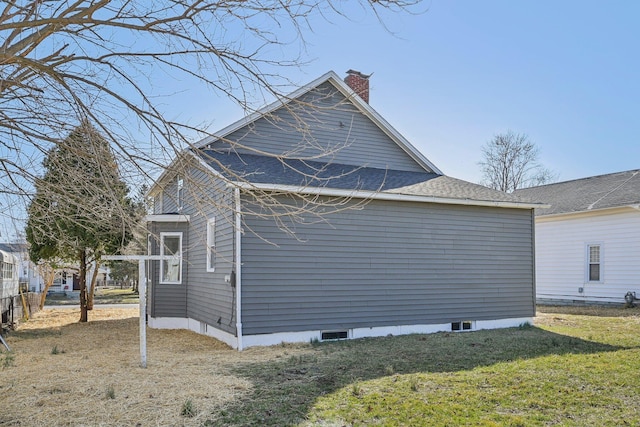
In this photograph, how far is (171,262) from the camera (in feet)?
47.9

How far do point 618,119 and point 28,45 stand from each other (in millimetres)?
23989

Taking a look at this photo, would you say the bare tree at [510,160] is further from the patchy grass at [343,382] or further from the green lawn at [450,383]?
the green lawn at [450,383]

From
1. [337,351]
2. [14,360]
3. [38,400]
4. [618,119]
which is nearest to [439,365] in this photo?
[337,351]

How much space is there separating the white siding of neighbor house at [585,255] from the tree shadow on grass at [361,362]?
7.41m

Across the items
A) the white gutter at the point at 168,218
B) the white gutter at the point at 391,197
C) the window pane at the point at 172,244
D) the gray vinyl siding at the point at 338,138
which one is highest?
the gray vinyl siding at the point at 338,138

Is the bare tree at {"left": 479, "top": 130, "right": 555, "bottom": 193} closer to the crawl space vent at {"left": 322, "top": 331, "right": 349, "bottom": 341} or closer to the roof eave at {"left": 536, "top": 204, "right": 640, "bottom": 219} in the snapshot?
the roof eave at {"left": 536, "top": 204, "right": 640, "bottom": 219}

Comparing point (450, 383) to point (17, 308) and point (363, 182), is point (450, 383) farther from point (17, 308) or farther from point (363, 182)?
point (17, 308)

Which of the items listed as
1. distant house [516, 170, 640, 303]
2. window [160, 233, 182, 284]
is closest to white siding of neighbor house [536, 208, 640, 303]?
distant house [516, 170, 640, 303]

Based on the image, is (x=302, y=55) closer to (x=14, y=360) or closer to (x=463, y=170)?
(x=14, y=360)

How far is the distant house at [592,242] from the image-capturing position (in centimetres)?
1677

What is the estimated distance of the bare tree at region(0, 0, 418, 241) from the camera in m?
4.55

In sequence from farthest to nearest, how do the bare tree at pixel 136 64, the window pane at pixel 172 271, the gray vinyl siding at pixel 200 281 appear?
the window pane at pixel 172 271, the gray vinyl siding at pixel 200 281, the bare tree at pixel 136 64

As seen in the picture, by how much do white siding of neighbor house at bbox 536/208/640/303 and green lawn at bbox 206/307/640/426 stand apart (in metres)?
7.66

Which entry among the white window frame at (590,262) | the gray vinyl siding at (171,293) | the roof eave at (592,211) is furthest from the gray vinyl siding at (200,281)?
the white window frame at (590,262)
